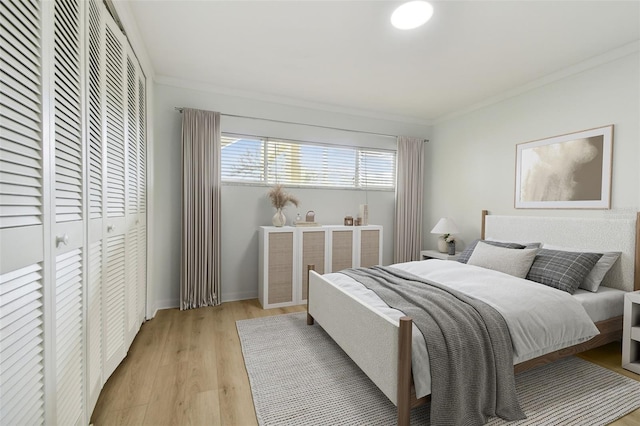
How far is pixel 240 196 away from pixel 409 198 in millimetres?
2557

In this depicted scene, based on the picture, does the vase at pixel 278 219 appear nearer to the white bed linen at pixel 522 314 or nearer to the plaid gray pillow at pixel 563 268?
the white bed linen at pixel 522 314

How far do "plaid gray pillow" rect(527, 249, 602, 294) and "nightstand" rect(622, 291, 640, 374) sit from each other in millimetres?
303

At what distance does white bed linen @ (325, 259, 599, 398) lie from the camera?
1.50 meters

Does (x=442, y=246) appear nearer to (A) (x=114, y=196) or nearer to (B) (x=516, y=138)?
(B) (x=516, y=138)

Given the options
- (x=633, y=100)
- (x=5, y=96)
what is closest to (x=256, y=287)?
(x=5, y=96)

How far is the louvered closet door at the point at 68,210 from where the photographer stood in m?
1.12

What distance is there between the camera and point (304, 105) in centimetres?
385

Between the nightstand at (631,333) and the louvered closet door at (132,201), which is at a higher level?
the louvered closet door at (132,201)

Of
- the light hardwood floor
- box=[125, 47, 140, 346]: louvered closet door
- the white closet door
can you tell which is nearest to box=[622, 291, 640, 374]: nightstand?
the light hardwood floor

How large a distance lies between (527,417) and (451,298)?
28.2 inches

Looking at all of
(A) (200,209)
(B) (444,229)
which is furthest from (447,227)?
(A) (200,209)

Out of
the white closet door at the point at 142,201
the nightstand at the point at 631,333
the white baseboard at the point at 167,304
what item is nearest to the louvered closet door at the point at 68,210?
the white closet door at the point at 142,201

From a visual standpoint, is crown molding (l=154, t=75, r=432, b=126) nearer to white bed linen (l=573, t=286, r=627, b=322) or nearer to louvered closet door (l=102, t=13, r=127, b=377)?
louvered closet door (l=102, t=13, r=127, b=377)

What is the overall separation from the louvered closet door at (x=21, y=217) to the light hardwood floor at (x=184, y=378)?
796 millimetres
